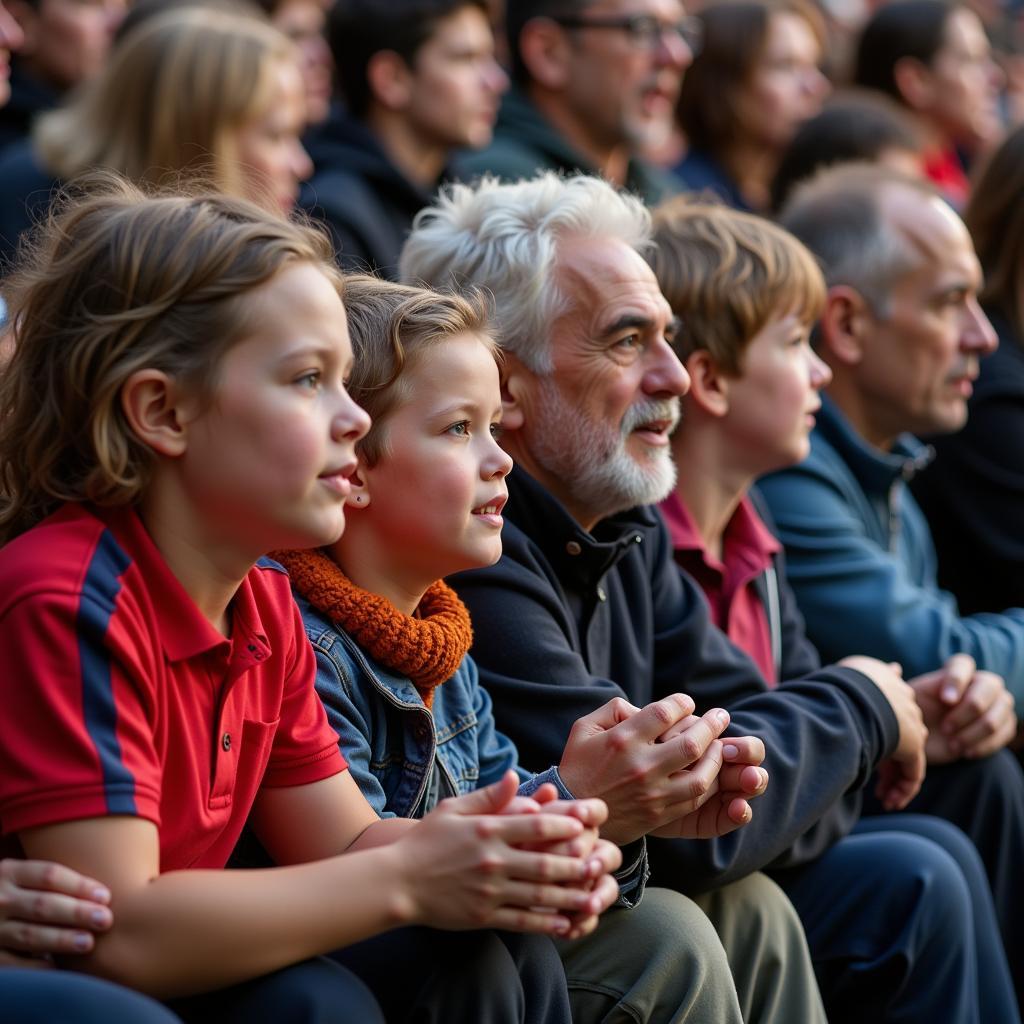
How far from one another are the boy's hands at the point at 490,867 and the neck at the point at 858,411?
93.7 inches

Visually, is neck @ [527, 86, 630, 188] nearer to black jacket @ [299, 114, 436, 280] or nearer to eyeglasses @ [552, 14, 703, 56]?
eyeglasses @ [552, 14, 703, 56]

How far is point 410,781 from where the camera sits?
2281mm

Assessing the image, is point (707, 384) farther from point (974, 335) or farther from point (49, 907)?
point (49, 907)

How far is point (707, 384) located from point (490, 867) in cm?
169

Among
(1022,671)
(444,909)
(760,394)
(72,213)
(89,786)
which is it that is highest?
(72,213)

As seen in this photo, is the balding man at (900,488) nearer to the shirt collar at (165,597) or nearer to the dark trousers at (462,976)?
the dark trousers at (462,976)

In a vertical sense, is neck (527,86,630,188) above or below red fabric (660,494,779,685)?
below

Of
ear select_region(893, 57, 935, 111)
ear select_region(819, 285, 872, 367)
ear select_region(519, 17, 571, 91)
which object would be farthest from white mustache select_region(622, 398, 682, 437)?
ear select_region(893, 57, 935, 111)

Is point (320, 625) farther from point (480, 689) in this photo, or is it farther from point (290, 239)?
point (290, 239)

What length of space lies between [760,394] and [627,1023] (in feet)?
4.72

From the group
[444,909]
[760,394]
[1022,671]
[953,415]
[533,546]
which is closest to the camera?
[444,909]

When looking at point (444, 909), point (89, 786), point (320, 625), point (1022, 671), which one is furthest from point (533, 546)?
point (1022, 671)

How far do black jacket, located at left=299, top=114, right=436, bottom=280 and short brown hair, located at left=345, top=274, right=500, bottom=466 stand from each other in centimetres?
219

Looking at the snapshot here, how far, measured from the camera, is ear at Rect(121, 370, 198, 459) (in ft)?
6.10
